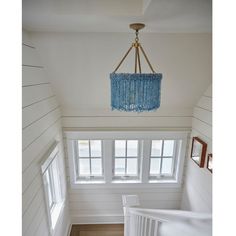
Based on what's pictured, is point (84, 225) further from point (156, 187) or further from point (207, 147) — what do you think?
point (207, 147)

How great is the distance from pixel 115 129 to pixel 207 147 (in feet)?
4.10

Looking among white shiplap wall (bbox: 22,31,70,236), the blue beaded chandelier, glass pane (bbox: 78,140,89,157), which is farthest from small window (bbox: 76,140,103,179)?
the blue beaded chandelier

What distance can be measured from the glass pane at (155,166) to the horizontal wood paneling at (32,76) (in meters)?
2.05

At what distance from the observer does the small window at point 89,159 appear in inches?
130

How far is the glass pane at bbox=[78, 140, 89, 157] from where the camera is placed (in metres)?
3.31

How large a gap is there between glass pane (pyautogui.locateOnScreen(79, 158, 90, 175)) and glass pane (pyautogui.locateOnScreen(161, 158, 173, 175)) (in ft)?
4.02

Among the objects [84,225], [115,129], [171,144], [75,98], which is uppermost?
[75,98]

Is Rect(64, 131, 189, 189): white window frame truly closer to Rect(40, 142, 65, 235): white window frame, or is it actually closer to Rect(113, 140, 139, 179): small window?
Rect(113, 140, 139, 179): small window

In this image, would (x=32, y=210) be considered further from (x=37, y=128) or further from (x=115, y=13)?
(x=115, y=13)

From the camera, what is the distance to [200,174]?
111 inches

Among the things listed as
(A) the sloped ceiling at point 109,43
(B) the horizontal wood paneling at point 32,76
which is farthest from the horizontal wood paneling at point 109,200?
(B) the horizontal wood paneling at point 32,76

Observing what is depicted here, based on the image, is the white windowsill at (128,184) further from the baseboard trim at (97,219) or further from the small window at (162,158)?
the baseboard trim at (97,219)

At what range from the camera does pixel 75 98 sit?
2.85 metres
